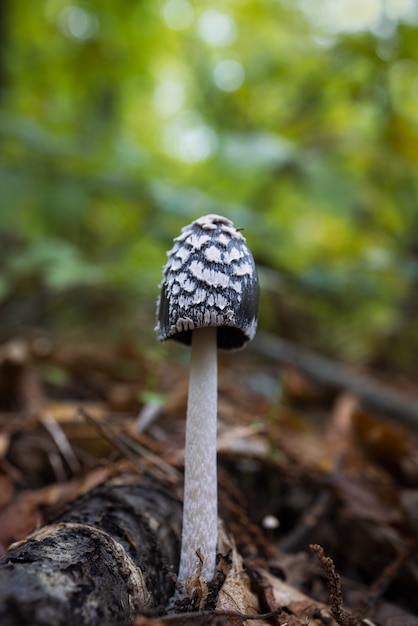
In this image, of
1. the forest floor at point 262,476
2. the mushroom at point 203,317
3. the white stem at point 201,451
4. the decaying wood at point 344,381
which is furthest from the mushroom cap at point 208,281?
the decaying wood at point 344,381

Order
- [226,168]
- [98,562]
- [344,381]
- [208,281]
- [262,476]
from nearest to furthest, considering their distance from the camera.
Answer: [98,562] < [208,281] < [262,476] < [344,381] < [226,168]

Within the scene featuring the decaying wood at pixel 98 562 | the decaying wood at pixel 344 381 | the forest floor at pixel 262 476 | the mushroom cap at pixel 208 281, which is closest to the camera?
the decaying wood at pixel 98 562

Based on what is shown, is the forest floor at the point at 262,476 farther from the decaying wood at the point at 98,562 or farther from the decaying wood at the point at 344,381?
the decaying wood at the point at 344,381

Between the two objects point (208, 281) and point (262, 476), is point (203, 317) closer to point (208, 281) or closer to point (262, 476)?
point (208, 281)

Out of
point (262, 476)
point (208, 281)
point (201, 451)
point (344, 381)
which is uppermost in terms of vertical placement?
point (344, 381)

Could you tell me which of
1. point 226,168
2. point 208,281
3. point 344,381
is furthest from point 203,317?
point 226,168

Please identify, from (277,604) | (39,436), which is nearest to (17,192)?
(39,436)
